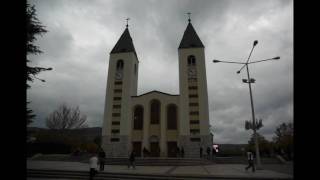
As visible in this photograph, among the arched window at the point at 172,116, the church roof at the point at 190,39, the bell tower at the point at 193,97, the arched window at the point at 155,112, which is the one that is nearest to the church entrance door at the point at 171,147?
the bell tower at the point at 193,97

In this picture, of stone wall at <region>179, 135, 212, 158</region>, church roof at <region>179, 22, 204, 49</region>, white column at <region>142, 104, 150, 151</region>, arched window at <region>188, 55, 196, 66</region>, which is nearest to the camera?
stone wall at <region>179, 135, 212, 158</region>

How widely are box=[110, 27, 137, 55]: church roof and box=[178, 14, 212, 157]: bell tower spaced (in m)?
10.5

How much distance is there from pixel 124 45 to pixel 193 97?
18886 mm

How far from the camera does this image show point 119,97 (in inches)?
1978

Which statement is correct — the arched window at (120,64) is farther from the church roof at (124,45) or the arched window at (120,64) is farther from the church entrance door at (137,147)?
the church entrance door at (137,147)

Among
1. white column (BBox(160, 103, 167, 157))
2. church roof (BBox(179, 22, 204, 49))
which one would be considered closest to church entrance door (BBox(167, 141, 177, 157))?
white column (BBox(160, 103, 167, 157))

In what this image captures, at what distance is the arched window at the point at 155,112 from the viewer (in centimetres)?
4897

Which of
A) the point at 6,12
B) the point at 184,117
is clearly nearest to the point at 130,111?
the point at 184,117

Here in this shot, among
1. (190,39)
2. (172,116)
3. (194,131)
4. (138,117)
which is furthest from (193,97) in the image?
(190,39)

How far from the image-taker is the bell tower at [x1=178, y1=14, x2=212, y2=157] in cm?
4525

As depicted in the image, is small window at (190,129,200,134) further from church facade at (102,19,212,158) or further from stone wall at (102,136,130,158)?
stone wall at (102,136,130,158)

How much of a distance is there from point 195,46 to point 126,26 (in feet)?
60.9

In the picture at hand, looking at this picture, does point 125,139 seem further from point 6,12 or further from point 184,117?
point 6,12

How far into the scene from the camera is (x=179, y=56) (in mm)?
52219
